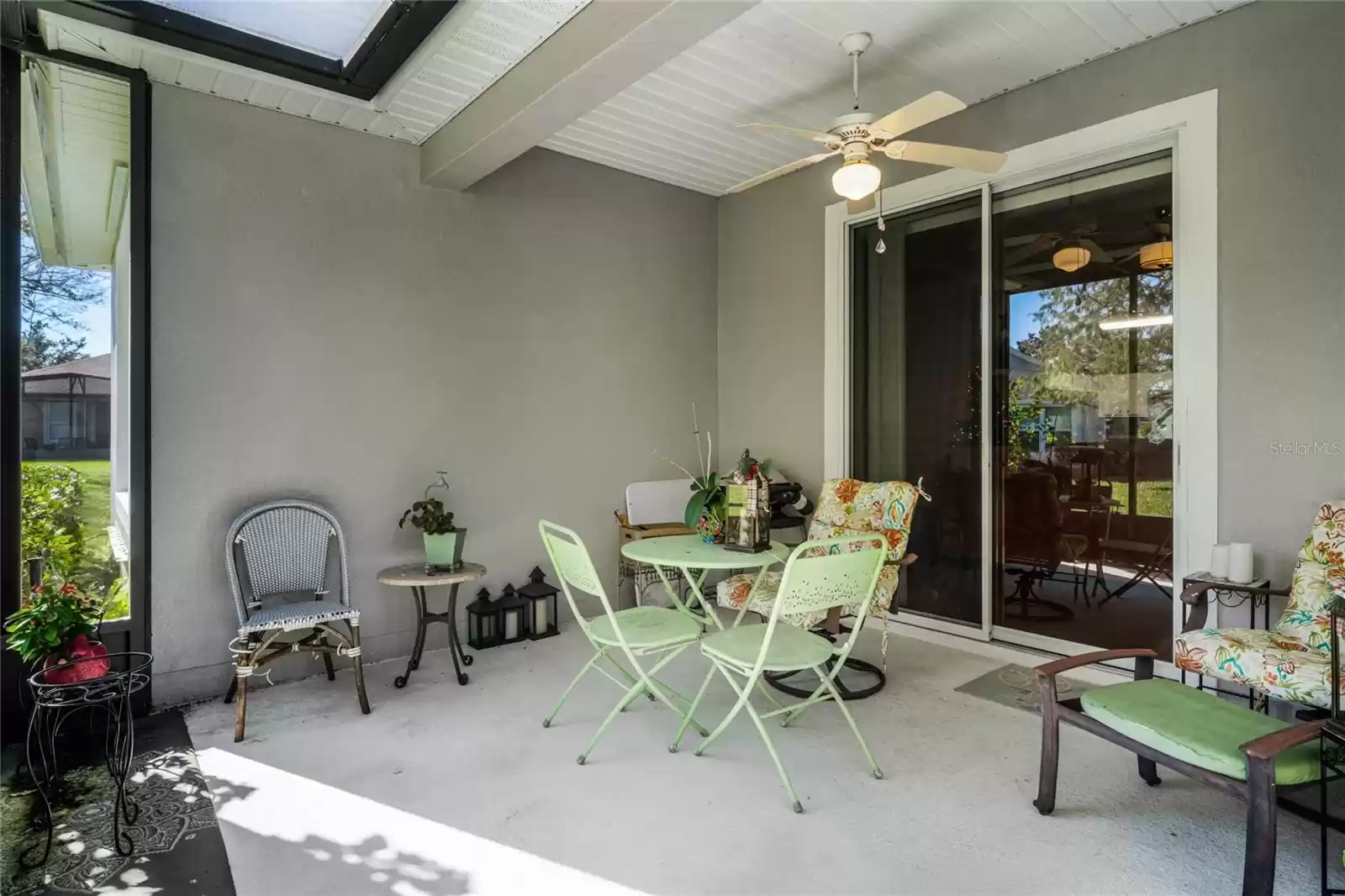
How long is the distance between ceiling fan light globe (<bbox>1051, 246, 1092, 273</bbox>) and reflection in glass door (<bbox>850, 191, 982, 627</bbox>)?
1.37ft

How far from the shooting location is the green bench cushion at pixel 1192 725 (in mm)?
1933

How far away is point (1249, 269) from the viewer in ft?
10.3

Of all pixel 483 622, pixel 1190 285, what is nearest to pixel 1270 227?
pixel 1190 285

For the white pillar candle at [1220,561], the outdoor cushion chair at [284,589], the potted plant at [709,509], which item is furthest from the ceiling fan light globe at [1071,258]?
the outdoor cushion chair at [284,589]

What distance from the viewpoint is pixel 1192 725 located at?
210cm

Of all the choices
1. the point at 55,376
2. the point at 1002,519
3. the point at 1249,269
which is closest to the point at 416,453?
the point at 55,376

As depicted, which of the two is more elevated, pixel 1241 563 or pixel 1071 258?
pixel 1071 258

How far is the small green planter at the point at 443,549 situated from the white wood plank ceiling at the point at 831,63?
258cm

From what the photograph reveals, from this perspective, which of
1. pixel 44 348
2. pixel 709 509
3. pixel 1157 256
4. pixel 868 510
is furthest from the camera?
pixel 868 510

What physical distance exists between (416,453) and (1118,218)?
400cm

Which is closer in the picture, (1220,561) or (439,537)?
(1220,561)

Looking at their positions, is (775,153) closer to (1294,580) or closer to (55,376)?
(1294,580)

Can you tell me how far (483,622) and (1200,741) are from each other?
3477 mm

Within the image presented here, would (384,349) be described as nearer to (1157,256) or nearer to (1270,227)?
(1157,256)
